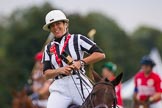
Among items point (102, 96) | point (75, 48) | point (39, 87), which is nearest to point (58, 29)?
point (75, 48)

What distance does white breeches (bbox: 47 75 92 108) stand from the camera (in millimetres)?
11125

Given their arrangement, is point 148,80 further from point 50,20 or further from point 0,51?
point 0,51

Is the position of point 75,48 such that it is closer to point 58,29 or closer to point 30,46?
point 58,29

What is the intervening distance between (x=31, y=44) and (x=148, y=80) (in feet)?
171

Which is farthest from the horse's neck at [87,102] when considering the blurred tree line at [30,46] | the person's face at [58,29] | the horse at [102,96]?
the blurred tree line at [30,46]

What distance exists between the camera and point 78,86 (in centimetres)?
1117

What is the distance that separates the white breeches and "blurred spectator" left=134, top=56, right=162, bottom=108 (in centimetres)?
591

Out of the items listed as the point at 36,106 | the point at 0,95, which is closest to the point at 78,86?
the point at 36,106

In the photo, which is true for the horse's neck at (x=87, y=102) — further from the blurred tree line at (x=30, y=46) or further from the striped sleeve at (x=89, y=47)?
the blurred tree line at (x=30, y=46)

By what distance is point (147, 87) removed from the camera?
17.2 metres

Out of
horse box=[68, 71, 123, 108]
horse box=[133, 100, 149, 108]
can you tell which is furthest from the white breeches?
horse box=[133, 100, 149, 108]

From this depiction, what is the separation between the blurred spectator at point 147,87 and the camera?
17.0 m

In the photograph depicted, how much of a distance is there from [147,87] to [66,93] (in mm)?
6222

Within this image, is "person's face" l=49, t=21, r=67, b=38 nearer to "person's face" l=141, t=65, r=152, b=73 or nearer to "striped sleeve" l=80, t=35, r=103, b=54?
"striped sleeve" l=80, t=35, r=103, b=54
